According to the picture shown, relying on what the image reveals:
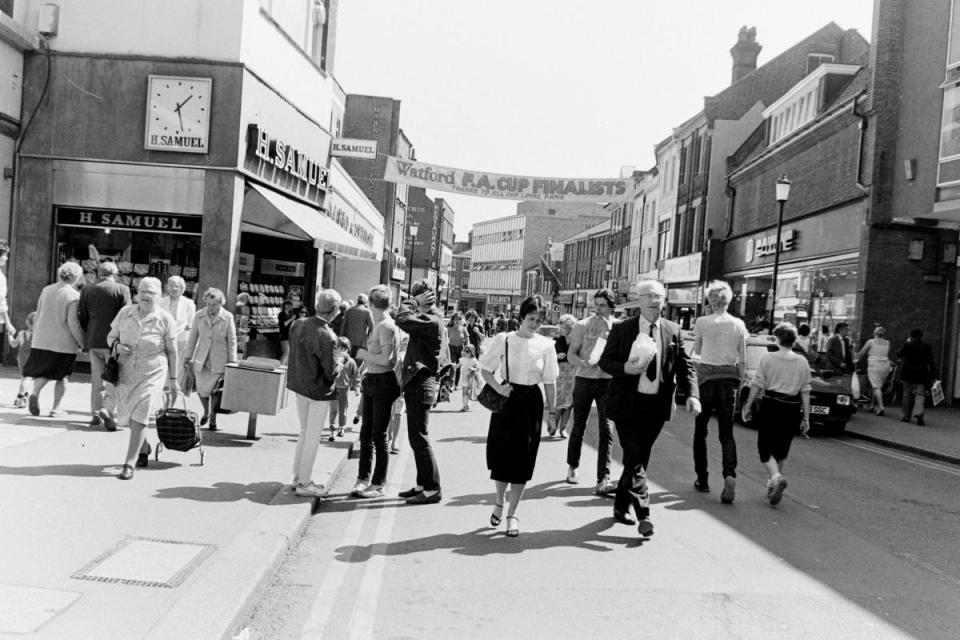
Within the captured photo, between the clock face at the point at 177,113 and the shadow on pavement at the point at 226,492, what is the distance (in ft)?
29.9

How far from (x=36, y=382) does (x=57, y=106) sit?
6.96 meters

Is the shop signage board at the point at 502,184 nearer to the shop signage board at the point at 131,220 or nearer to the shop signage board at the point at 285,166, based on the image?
the shop signage board at the point at 285,166

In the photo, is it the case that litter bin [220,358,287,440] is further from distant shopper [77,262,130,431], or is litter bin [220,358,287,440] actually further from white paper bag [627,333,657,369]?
white paper bag [627,333,657,369]

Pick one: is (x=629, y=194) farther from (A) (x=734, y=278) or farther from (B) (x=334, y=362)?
(B) (x=334, y=362)

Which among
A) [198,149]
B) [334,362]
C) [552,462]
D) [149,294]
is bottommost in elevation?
[552,462]

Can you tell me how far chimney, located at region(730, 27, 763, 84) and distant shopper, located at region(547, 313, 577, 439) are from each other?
3443 centimetres

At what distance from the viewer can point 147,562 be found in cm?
512

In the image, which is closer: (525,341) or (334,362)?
(525,341)

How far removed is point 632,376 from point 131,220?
11.3m

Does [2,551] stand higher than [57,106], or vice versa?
[57,106]

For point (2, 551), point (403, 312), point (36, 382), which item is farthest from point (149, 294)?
point (36, 382)

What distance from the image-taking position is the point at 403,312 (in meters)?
7.50

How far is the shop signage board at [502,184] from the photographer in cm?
2202

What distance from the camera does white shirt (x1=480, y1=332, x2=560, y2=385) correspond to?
6.71 metres
